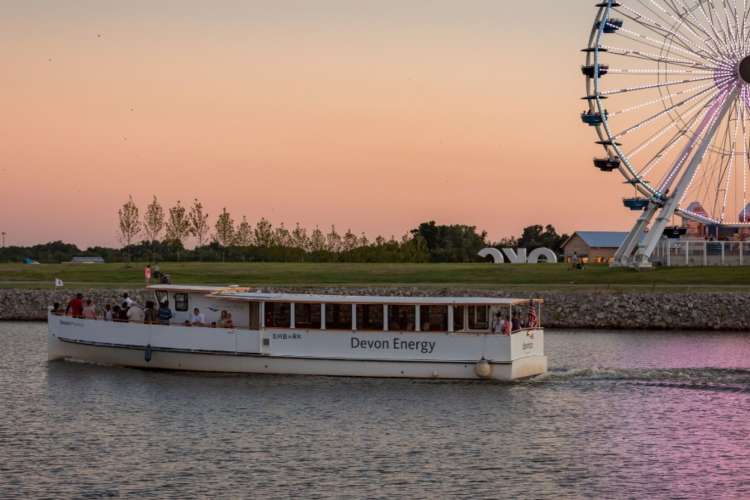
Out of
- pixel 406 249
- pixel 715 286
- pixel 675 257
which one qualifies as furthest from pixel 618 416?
pixel 406 249

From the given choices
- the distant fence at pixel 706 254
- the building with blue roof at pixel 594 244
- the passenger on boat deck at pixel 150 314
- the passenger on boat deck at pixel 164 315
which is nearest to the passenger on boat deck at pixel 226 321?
the passenger on boat deck at pixel 164 315

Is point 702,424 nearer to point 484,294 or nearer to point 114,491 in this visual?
point 114,491

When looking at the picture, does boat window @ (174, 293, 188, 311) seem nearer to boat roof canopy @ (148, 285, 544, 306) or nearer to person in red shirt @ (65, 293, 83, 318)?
boat roof canopy @ (148, 285, 544, 306)

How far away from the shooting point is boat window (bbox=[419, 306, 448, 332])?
4675 centimetres

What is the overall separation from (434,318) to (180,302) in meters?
10.5

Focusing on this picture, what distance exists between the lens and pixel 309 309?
47500mm

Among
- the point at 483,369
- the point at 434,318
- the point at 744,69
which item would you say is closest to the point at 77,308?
the point at 434,318

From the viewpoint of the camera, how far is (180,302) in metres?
49.9

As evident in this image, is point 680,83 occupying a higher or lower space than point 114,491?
higher

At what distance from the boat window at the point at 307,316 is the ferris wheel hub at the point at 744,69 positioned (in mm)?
55951

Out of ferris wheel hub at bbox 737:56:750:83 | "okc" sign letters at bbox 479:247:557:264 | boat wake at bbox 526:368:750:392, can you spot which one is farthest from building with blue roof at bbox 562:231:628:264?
boat wake at bbox 526:368:750:392

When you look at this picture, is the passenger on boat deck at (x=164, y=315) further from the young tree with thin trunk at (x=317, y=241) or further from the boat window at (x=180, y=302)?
the young tree with thin trunk at (x=317, y=241)

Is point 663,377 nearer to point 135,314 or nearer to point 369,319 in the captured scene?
point 369,319

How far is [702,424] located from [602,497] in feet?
32.4
